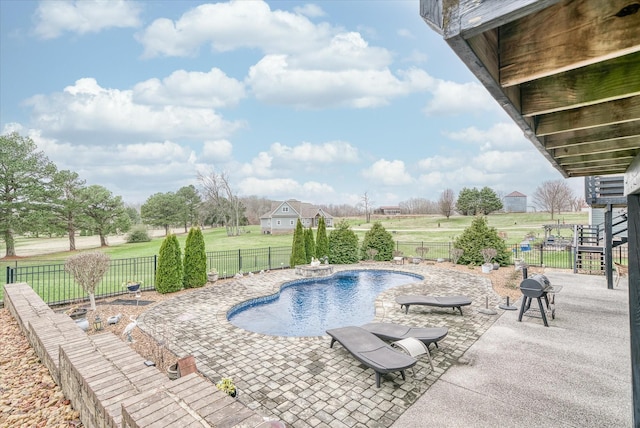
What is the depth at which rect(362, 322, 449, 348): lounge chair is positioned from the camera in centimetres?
599

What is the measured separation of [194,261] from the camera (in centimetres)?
1191

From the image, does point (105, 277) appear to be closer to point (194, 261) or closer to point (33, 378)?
point (194, 261)

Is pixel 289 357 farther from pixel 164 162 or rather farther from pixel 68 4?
pixel 164 162

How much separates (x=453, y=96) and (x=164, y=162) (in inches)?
1384

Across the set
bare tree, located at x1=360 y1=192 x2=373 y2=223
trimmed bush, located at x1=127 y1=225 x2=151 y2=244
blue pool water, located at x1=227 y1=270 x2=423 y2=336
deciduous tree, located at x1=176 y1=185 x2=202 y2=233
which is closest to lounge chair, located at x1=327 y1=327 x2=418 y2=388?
blue pool water, located at x1=227 y1=270 x2=423 y2=336

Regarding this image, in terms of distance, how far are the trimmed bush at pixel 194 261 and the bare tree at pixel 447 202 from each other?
54.8 metres

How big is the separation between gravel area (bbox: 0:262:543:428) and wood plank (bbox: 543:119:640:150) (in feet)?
19.5

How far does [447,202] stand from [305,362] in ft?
194

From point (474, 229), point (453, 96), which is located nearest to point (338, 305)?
→ point (474, 229)

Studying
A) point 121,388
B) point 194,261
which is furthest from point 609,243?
point 194,261

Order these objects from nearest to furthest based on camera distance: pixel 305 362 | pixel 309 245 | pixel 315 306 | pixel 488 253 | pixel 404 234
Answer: pixel 305 362
pixel 315 306
pixel 488 253
pixel 309 245
pixel 404 234

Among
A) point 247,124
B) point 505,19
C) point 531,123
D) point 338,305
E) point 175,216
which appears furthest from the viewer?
point 175,216

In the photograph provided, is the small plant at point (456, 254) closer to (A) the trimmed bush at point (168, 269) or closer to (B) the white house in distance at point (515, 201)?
(A) the trimmed bush at point (168, 269)

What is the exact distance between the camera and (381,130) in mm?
39156
